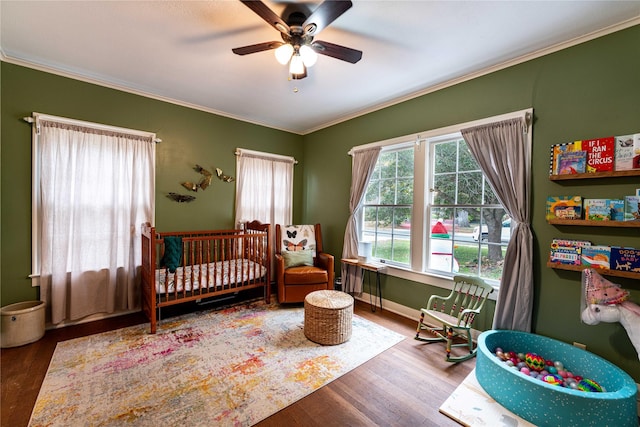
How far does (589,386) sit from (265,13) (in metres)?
3.10

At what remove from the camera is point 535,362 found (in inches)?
74.7

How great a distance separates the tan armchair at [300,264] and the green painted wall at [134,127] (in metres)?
0.83

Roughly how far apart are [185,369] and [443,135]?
324cm

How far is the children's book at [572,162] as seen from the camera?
1920 millimetres

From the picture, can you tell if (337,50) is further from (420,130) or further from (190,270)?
(190,270)

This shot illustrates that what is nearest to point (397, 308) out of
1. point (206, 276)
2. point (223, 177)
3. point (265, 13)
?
point (206, 276)

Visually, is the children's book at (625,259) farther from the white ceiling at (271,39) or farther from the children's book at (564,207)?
the white ceiling at (271,39)

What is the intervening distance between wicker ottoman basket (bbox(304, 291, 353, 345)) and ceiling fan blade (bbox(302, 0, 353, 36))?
7.23ft

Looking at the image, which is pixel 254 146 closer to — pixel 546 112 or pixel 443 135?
pixel 443 135

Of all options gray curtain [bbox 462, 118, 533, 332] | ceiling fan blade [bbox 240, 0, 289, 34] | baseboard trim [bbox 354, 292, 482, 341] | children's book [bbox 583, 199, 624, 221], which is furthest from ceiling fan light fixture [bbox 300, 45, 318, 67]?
baseboard trim [bbox 354, 292, 482, 341]

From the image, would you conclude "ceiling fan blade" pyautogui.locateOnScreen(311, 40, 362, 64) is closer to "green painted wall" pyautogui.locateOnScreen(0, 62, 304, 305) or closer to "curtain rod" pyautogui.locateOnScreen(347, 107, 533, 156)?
"curtain rod" pyautogui.locateOnScreen(347, 107, 533, 156)

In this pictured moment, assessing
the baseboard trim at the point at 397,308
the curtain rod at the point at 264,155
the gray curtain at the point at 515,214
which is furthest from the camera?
the curtain rod at the point at 264,155

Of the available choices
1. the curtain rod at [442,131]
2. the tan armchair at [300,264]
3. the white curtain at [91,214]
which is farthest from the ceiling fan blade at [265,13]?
the tan armchair at [300,264]

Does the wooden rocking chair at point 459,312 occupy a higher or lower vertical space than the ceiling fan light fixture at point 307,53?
lower
